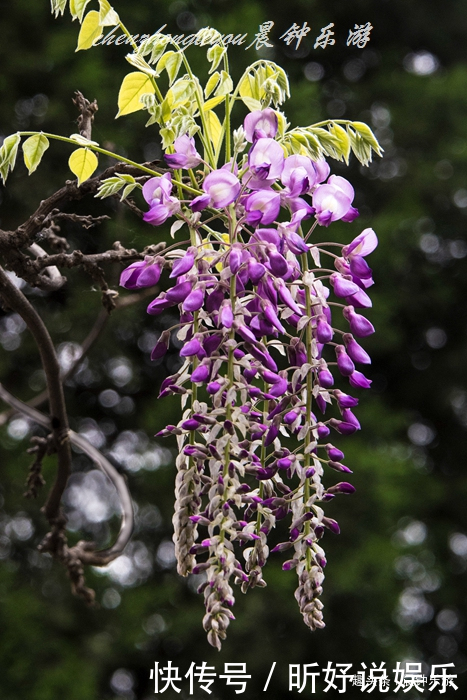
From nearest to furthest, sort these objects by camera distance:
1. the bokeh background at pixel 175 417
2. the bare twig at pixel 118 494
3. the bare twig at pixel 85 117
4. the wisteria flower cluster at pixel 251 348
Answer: the wisteria flower cluster at pixel 251 348
the bare twig at pixel 85 117
the bare twig at pixel 118 494
the bokeh background at pixel 175 417

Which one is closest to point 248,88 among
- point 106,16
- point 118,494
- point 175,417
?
point 106,16

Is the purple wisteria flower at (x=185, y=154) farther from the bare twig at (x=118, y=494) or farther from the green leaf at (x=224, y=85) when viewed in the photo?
the bare twig at (x=118, y=494)

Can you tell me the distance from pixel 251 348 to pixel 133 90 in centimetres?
20

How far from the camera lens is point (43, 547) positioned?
825mm

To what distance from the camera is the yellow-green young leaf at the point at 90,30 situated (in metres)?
0.51

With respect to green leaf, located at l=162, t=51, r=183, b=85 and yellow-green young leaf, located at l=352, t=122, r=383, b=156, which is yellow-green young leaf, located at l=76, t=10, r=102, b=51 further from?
yellow-green young leaf, located at l=352, t=122, r=383, b=156

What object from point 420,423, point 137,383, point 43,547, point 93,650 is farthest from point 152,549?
point 43,547

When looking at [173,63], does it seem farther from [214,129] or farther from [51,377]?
[51,377]

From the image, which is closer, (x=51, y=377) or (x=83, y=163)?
(x=83, y=163)

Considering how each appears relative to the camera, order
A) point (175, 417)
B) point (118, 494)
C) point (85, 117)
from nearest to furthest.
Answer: point (85, 117)
point (118, 494)
point (175, 417)

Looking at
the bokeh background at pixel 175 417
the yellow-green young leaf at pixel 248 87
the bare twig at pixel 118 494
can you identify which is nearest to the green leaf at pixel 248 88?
the yellow-green young leaf at pixel 248 87

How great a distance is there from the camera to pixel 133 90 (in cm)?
51

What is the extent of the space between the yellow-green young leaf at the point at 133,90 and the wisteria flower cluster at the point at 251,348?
0.24 feet

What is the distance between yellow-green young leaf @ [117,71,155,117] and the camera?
501 mm
